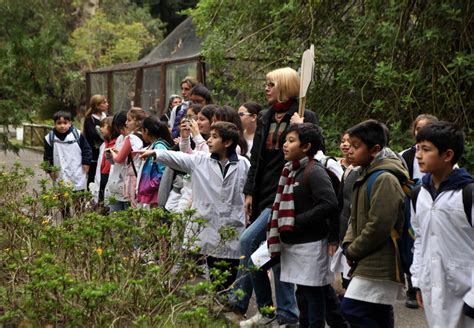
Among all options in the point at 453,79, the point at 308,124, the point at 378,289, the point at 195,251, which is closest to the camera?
the point at 378,289

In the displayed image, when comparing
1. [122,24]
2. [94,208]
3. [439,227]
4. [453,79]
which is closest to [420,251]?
[439,227]

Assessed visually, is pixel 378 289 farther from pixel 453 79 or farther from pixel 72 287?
pixel 453 79

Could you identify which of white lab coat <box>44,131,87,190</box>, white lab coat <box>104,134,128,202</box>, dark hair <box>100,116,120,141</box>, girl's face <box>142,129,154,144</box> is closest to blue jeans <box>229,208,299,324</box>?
girl's face <box>142,129,154,144</box>

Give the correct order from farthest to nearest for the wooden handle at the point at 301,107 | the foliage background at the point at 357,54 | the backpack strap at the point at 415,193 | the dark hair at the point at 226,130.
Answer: the foliage background at the point at 357,54 < the dark hair at the point at 226,130 < the wooden handle at the point at 301,107 < the backpack strap at the point at 415,193

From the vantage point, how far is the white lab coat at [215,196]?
277 inches

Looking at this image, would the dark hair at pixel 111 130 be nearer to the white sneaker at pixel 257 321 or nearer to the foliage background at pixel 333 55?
the foliage background at pixel 333 55

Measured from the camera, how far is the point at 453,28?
10.7 m

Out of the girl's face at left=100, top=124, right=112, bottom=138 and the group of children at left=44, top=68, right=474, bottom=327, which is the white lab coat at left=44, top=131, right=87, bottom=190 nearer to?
the girl's face at left=100, top=124, right=112, bottom=138

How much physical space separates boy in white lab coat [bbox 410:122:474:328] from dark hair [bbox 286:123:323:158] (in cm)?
125

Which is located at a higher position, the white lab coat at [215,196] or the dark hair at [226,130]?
the dark hair at [226,130]

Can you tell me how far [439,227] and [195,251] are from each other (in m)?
1.67

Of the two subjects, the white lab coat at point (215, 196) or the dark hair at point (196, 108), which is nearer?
the white lab coat at point (215, 196)

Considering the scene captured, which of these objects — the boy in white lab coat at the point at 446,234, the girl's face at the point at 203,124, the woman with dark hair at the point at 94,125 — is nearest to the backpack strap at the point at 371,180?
the boy in white lab coat at the point at 446,234

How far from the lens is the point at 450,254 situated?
4559 millimetres
